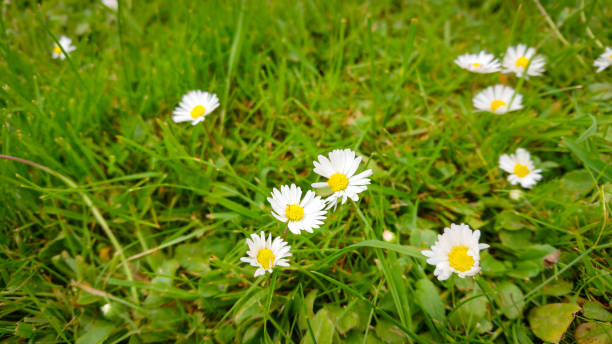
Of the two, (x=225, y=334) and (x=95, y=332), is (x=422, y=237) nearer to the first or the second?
(x=225, y=334)

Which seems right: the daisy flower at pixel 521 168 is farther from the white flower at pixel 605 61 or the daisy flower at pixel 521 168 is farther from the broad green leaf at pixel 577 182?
the white flower at pixel 605 61

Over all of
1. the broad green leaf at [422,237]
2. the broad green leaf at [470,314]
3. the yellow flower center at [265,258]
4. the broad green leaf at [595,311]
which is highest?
the yellow flower center at [265,258]

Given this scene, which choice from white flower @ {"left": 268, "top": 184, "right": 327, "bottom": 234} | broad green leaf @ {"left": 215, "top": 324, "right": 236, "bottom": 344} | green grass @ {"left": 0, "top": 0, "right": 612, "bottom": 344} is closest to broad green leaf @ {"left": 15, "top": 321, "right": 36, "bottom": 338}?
green grass @ {"left": 0, "top": 0, "right": 612, "bottom": 344}

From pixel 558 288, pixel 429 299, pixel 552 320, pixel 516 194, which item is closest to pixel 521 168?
pixel 516 194

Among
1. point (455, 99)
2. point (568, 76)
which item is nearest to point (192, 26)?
point (455, 99)

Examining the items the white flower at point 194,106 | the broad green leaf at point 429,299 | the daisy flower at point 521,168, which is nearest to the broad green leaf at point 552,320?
the broad green leaf at point 429,299

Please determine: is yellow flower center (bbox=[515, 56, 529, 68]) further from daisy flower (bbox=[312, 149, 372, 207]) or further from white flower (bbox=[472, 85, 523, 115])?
daisy flower (bbox=[312, 149, 372, 207])
